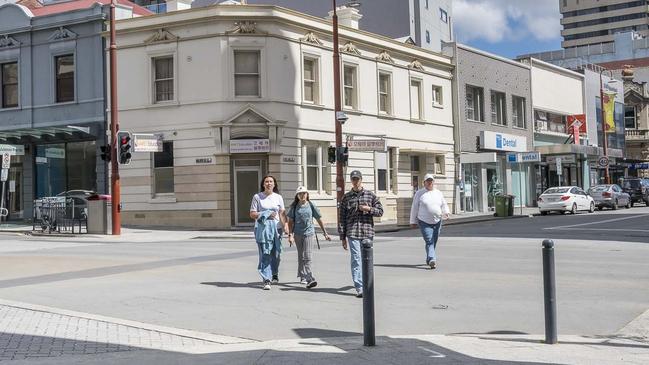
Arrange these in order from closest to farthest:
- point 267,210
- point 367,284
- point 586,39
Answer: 1. point 367,284
2. point 267,210
3. point 586,39

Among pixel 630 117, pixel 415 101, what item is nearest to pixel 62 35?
pixel 415 101

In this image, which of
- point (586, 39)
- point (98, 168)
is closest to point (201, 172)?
point (98, 168)

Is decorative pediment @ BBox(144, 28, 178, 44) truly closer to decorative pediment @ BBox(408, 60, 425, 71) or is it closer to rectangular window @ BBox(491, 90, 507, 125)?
decorative pediment @ BBox(408, 60, 425, 71)

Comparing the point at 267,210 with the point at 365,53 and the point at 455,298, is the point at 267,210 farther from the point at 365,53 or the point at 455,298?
the point at 365,53

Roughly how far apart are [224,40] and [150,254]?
13.0 meters

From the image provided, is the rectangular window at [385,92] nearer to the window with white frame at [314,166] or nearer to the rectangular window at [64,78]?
the window with white frame at [314,166]

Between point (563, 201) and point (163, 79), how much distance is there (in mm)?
19683

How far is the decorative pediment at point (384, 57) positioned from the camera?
108ft

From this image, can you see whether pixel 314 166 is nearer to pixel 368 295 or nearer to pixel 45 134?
pixel 45 134

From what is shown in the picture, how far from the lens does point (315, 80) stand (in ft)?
98.7

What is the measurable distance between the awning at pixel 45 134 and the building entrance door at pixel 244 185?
6.78 m

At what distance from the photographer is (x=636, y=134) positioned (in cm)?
6412

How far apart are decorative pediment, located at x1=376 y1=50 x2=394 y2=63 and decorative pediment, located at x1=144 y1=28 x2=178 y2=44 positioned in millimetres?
9567

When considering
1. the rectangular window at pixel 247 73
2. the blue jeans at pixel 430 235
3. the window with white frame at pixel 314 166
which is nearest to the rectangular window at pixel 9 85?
the rectangular window at pixel 247 73
